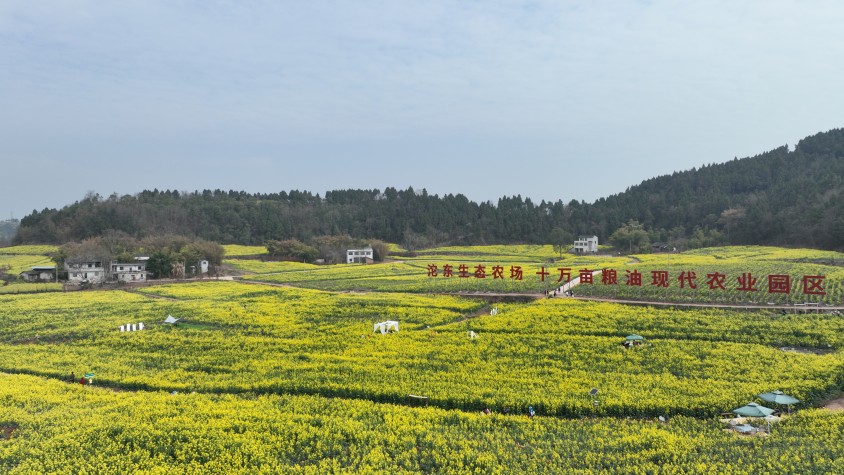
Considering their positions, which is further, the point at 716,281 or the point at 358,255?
the point at 358,255

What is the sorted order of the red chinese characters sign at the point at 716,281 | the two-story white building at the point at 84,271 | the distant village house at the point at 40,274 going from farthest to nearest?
1. the distant village house at the point at 40,274
2. the two-story white building at the point at 84,271
3. the red chinese characters sign at the point at 716,281

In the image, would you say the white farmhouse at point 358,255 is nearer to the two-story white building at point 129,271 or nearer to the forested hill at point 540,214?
the forested hill at point 540,214

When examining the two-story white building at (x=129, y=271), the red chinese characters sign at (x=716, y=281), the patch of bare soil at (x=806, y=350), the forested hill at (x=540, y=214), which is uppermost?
the forested hill at (x=540, y=214)

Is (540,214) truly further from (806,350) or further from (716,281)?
(806,350)

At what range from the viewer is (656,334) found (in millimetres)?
27266

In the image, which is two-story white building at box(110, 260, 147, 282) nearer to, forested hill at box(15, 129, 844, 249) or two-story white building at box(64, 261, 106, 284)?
two-story white building at box(64, 261, 106, 284)

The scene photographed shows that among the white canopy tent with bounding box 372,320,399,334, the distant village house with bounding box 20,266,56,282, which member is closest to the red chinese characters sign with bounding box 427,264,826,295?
the white canopy tent with bounding box 372,320,399,334

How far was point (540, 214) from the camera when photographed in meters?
133

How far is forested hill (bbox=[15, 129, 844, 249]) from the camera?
319 ft

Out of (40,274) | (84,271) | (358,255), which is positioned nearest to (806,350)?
(84,271)

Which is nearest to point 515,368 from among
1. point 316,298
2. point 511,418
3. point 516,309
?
point 511,418

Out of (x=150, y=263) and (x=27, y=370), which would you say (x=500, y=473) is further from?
(x=150, y=263)

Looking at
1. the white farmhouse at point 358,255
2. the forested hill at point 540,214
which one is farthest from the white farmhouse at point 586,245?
the white farmhouse at point 358,255

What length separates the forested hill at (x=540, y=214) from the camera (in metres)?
97.2
